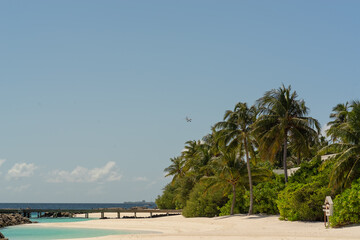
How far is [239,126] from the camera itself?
141ft

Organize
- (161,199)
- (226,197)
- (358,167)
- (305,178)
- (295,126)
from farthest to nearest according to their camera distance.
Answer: (161,199)
(226,197)
(295,126)
(305,178)
(358,167)

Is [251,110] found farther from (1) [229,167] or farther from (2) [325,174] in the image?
(2) [325,174]

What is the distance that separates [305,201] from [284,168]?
7.39 m

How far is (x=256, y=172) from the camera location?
1716 inches

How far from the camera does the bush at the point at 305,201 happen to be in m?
31.6

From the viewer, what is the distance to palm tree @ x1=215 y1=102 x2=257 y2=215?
4228 centimetres

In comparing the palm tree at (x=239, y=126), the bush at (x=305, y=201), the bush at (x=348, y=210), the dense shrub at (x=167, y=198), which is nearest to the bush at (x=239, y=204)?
the palm tree at (x=239, y=126)

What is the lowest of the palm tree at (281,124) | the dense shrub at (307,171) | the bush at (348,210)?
the bush at (348,210)

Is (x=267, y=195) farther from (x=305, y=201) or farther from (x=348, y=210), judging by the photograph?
(x=348, y=210)

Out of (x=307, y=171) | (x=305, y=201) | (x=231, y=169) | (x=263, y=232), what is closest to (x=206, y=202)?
(x=231, y=169)

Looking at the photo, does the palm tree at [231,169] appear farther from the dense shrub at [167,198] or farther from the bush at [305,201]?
the dense shrub at [167,198]

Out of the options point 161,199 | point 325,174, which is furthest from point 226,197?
point 161,199

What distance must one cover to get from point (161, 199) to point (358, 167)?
53538 mm

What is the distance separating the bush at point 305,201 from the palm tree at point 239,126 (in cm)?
889
